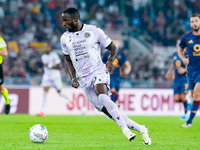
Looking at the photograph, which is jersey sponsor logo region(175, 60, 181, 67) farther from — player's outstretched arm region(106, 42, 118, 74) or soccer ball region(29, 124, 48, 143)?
soccer ball region(29, 124, 48, 143)

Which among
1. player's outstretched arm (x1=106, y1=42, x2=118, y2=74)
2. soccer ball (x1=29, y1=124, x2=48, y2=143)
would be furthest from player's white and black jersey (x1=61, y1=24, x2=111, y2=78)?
soccer ball (x1=29, y1=124, x2=48, y2=143)

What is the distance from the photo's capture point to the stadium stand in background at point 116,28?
847 inches

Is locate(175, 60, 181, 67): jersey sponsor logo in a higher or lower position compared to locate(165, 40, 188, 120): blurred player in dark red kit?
higher

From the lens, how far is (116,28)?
25.4 meters

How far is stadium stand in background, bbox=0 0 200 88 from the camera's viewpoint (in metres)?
21.5

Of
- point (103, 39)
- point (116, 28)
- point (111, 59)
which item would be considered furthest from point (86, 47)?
point (116, 28)

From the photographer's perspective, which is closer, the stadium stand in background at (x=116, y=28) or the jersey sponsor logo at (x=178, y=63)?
the jersey sponsor logo at (x=178, y=63)

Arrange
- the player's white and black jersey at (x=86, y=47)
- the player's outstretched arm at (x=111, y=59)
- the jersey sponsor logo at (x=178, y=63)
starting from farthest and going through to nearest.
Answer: the jersey sponsor logo at (x=178, y=63) → the player's white and black jersey at (x=86, y=47) → the player's outstretched arm at (x=111, y=59)

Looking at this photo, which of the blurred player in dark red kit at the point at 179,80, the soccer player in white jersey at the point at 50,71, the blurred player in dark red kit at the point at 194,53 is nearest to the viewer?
the blurred player in dark red kit at the point at 194,53

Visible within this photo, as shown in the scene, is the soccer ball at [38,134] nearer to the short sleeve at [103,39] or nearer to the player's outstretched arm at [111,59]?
the player's outstretched arm at [111,59]

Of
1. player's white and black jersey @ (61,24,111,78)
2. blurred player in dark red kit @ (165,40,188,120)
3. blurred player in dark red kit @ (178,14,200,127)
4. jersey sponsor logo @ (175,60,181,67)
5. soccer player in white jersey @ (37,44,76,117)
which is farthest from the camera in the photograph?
soccer player in white jersey @ (37,44,76,117)

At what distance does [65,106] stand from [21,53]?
4.91 meters

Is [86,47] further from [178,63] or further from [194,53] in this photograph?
[178,63]

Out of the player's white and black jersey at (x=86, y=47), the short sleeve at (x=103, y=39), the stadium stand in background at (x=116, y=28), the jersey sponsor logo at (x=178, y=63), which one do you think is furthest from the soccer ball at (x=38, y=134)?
the stadium stand in background at (x=116, y=28)
